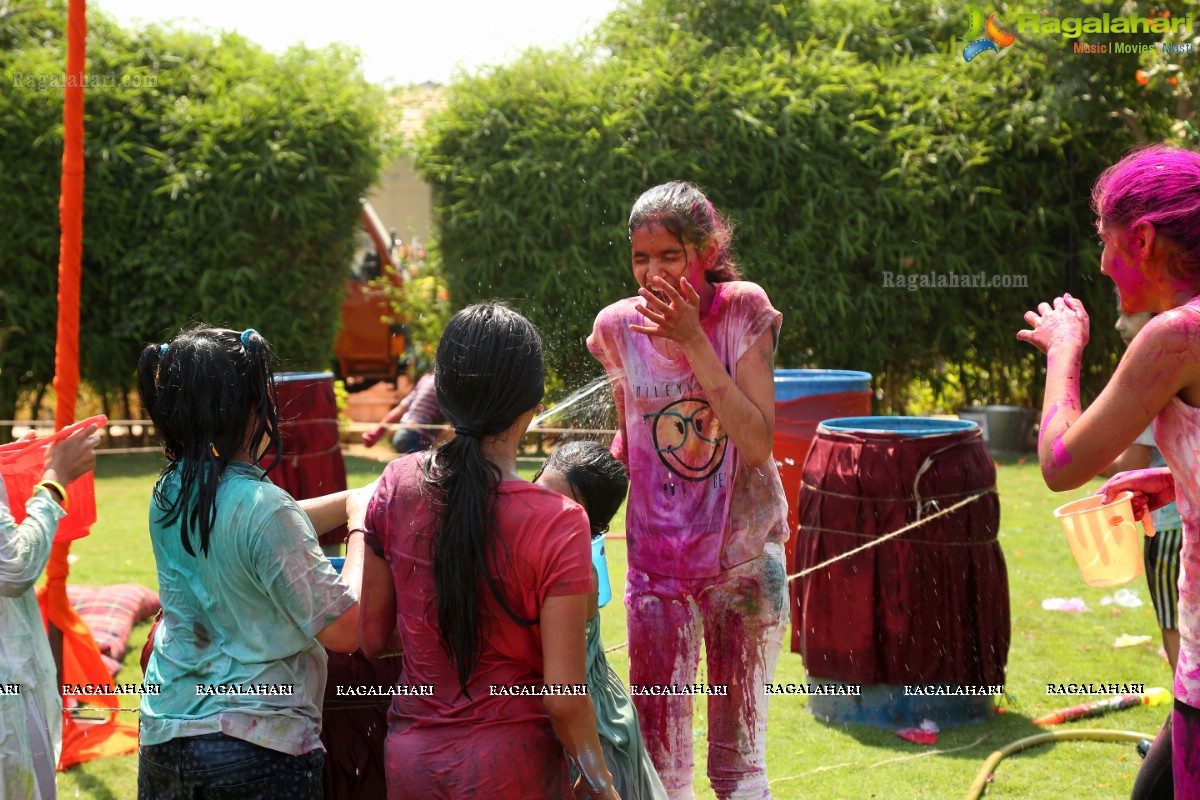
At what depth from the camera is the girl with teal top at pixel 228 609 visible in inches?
81.9

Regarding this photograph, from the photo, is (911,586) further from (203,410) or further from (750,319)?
(203,410)

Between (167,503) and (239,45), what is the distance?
10448mm

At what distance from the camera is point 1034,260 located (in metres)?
10.3

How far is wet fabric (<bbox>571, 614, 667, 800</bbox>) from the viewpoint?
92.7 inches

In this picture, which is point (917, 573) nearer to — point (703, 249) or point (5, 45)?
point (703, 249)

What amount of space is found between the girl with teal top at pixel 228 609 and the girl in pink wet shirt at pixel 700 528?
891 millimetres

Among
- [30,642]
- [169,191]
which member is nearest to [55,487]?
[30,642]

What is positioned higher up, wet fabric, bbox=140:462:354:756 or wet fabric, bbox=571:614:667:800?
wet fabric, bbox=140:462:354:756

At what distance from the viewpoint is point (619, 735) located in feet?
7.80

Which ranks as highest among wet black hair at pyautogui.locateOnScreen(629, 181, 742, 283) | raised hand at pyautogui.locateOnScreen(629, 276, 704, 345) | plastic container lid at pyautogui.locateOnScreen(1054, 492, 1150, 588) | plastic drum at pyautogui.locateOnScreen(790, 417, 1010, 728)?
wet black hair at pyautogui.locateOnScreen(629, 181, 742, 283)

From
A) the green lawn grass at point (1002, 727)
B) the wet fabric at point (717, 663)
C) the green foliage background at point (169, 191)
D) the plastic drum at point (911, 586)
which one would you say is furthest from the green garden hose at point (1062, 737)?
the green foliage background at point (169, 191)

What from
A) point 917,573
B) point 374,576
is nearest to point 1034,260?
point 917,573

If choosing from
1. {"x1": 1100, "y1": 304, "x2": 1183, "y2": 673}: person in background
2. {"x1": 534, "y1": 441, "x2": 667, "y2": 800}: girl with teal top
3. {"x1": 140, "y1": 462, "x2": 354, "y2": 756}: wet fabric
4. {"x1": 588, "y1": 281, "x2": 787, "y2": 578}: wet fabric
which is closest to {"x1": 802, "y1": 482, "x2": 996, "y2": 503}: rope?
{"x1": 1100, "y1": 304, "x2": 1183, "y2": 673}: person in background

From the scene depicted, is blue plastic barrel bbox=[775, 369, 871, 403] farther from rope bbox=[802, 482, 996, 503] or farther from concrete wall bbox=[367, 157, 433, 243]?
concrete wall bbox=[367, 157, 433, 243]
